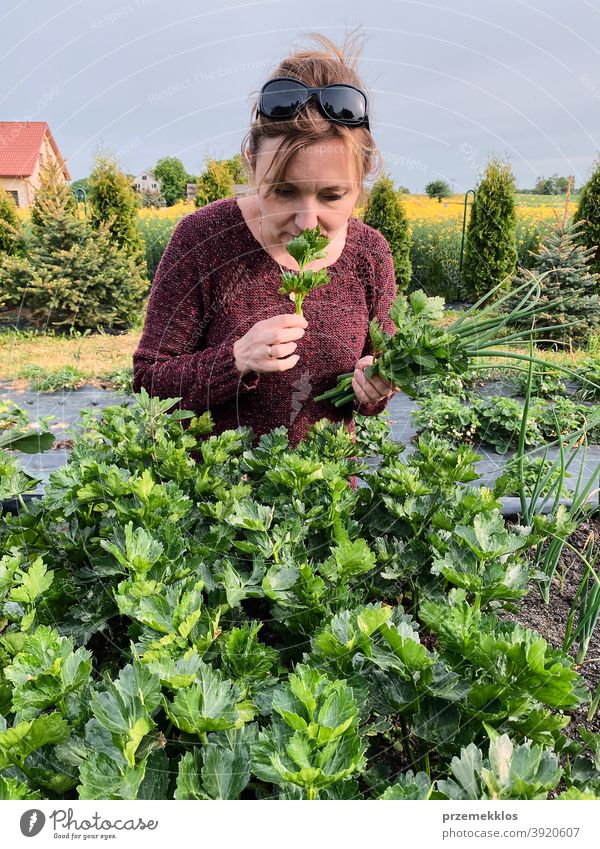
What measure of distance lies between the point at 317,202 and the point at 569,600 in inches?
47.6

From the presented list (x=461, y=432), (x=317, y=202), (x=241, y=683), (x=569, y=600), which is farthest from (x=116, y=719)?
(x=461, y=432)

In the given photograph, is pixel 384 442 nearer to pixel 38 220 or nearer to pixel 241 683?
pixel 241 683

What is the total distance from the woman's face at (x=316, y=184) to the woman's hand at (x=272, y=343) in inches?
6.9

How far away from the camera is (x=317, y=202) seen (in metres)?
1.07

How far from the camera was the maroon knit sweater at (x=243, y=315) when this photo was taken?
59.6 inches

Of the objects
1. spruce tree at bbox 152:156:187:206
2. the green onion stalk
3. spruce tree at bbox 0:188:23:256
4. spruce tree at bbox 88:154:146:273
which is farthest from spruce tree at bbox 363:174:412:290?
spruce tree at bbox 0:188:23:256

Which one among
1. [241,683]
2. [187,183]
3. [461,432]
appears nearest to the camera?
[241,683]

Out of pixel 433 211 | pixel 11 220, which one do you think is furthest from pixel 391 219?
pixel 11 220

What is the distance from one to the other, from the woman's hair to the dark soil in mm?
943

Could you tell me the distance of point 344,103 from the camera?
1000 mm

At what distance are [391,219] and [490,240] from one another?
23cm

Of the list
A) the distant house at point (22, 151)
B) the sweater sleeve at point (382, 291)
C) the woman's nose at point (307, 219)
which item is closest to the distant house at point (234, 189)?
the woman's nose at point (307, 219)

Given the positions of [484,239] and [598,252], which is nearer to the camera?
[484,239]
